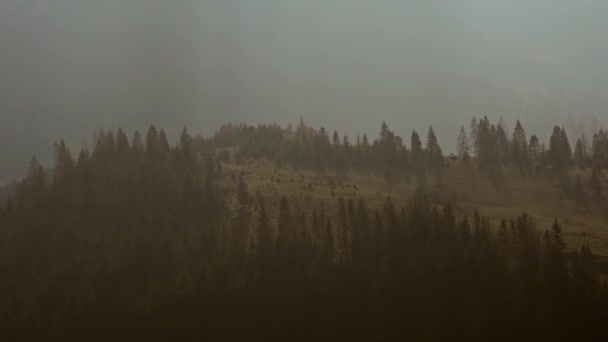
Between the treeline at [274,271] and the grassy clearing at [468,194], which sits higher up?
the grassy clearing at [468,194]

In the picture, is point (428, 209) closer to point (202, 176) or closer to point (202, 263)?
point (202, 263)

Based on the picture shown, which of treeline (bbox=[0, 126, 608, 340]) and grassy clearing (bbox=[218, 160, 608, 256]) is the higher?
grassy clearing (bbox=[218, 160, 608, 256])

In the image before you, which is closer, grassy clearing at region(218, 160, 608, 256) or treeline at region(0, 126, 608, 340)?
treeline at region(0, 126, 608, 340)

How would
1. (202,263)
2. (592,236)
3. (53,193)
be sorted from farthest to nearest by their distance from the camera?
1. (53,193)
2. (202,263)
3. (592,236)

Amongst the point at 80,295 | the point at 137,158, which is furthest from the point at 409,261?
the point at 137,158

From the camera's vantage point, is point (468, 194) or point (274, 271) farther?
point (468, 194)

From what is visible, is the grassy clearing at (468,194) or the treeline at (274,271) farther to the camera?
the grassy clearing at (468,194)

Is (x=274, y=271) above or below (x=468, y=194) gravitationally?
below

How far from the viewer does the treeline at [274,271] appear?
304ft

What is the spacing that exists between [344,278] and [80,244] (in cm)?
8007

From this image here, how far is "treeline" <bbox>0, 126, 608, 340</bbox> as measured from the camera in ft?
304

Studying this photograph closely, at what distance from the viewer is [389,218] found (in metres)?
128

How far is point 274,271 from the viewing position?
4641 inches

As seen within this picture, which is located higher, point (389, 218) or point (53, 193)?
point (53, 193)
